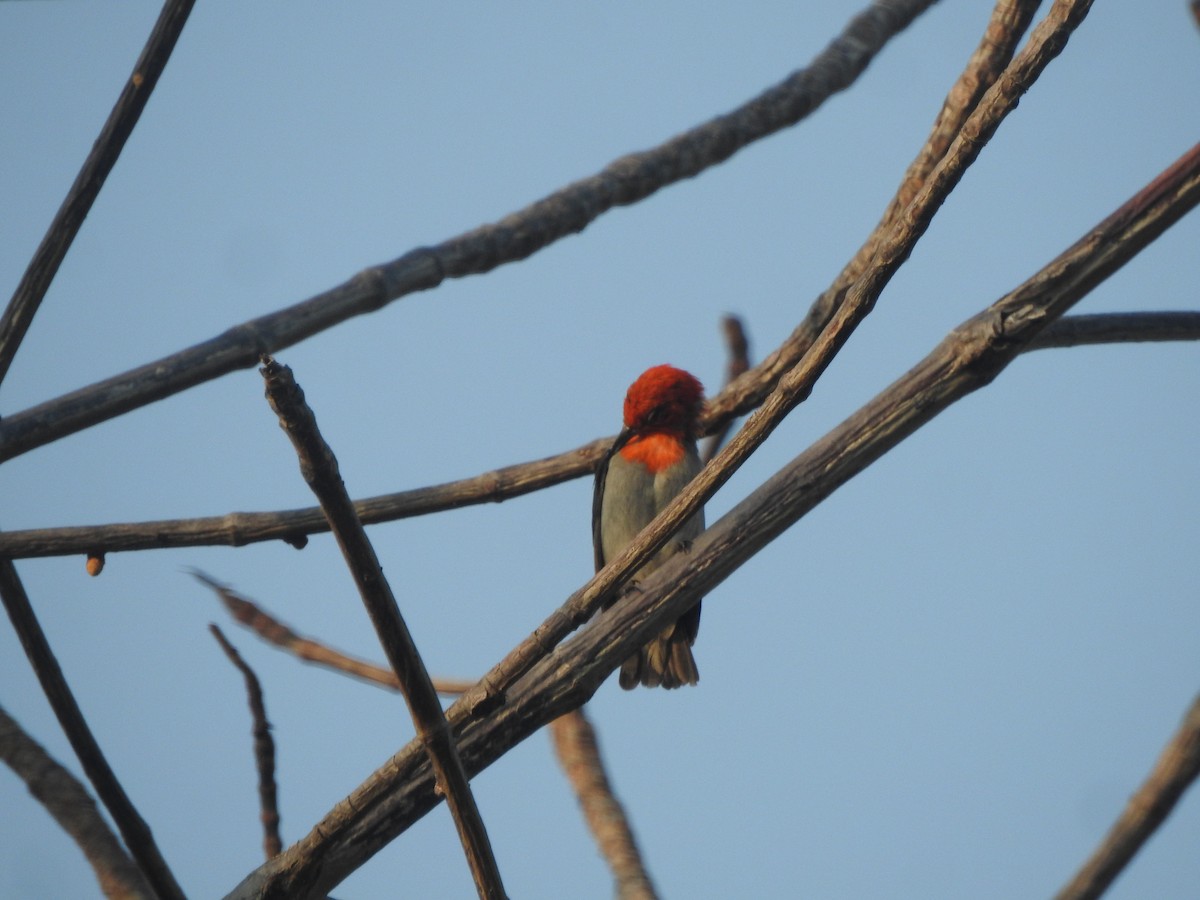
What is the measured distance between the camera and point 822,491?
276 centimetres

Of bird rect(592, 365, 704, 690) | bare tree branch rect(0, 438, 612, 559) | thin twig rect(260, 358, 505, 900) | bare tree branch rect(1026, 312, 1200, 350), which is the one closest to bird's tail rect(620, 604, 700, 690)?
bird rect(592, 365, 704, 690)

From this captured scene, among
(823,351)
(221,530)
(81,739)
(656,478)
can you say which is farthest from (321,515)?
(656,478)

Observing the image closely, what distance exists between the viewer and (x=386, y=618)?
2469mm

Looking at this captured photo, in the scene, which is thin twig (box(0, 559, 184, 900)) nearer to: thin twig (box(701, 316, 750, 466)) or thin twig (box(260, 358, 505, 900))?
thin twig (box(260, 358, 505, 900))

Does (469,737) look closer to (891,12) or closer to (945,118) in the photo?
(945,118)

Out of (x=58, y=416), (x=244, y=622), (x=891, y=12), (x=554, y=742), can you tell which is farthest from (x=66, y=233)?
(x=891, y=12)

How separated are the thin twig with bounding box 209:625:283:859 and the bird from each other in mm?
1958

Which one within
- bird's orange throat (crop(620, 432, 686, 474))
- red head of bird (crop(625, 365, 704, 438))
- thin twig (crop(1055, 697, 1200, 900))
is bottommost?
thin twig (crop(1055, 697, 1200, 900))

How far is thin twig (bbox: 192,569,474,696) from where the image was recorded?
4094 mm

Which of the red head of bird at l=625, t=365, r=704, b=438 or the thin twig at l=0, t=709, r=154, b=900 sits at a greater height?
the red head of bird at l=625, t=365, r=704, b=438

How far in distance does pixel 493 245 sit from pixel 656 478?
150cm

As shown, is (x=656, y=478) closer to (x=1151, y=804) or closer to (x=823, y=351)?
(x=823, y=351)

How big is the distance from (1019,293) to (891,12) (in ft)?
10.9

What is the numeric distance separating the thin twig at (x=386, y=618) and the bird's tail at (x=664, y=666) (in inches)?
105
